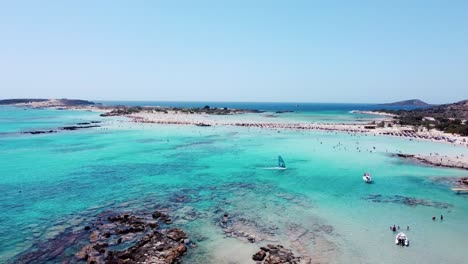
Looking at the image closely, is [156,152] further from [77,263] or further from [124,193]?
[77,263]

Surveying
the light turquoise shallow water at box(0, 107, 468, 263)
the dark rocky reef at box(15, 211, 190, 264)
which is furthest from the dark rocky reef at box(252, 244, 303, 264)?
the dark rocky reef at box(15, 211, 190, 264)

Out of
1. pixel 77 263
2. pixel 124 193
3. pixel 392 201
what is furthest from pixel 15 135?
pixel 392 201

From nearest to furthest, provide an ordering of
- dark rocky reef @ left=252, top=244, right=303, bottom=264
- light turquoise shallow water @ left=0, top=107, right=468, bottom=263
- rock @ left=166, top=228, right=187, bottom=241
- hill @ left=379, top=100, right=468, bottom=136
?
1. dark rocky reef @ left=252, top=244, right=303, bottom=264
2. light turquoise shallow water @ left=0, top=107, right=468, bottom=263
3. rock @ left=166, top=228, right=187, bottom=241
4. hill @ left=379, top=100, right=468, bottom=136

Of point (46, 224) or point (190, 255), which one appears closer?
point (190, 255)

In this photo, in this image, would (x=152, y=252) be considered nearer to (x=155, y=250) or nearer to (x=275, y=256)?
(x=155, y=250)

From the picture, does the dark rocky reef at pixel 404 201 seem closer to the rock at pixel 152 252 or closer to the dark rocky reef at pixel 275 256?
the dark rocky reef at pixel 275 256

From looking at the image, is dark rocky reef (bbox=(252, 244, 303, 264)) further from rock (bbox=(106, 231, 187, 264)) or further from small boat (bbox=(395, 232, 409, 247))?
small boat (bbox=(395, 232, 409, 247))

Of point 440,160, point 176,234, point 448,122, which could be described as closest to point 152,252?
point 176,234
